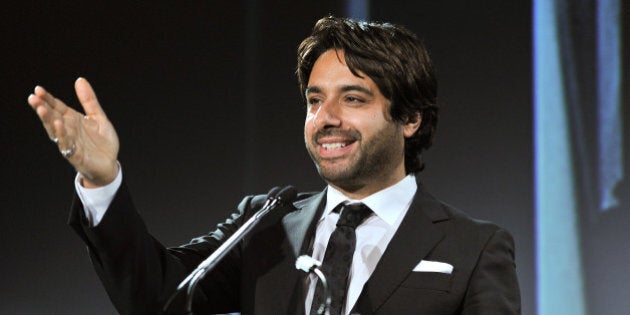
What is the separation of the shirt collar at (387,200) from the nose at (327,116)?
0.18 metres

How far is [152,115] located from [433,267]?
6.32 feet

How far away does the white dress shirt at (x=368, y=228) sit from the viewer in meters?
1.81

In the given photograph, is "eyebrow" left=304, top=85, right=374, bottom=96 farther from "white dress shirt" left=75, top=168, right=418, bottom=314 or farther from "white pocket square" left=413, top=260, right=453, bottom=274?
"white pocket square" left=413, top=260, right=453, bottom=274

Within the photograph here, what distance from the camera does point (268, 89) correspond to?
11.0ft

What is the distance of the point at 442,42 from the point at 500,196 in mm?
608

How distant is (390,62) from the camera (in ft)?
6.49

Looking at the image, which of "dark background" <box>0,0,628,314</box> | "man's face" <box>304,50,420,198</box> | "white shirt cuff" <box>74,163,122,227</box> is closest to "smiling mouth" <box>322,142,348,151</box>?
"man's face" <box>304,50,420,198</box>

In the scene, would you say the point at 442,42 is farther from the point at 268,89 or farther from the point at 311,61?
the point at 311,61

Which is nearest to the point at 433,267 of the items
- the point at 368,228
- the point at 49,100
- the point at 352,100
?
the point at 368,228

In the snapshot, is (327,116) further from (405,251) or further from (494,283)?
(494,283)

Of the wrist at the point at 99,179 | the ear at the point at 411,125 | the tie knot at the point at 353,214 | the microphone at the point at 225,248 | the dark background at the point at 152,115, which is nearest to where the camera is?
the microphone at the point at 225,248

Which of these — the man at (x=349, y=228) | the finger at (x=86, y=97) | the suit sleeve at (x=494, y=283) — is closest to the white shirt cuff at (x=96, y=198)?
the man at (x=349, y=228)

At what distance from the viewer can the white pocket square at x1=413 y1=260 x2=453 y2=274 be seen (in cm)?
177

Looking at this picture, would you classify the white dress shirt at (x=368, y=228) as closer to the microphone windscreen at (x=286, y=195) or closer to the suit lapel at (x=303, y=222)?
the suit lapel at (x=303, y=222)
